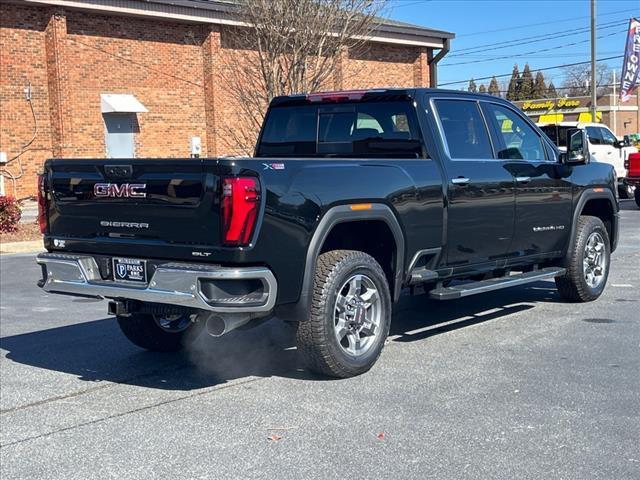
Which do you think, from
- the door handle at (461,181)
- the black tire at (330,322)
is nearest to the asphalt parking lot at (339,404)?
the black tire at (330,322)

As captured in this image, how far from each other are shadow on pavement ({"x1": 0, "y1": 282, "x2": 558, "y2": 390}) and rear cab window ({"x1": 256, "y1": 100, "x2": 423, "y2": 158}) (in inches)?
63.4

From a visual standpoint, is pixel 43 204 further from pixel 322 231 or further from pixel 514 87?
pixel 514 87

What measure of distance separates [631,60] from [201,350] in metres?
30.4

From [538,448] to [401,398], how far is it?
114 centimetres

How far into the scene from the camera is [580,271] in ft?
27.3

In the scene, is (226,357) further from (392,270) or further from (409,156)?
(409,156)

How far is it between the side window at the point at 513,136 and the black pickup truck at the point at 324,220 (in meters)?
0.02

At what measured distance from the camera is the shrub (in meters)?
17.7

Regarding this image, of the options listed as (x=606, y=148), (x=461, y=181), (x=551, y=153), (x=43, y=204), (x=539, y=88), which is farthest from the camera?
(x=539, y=88)

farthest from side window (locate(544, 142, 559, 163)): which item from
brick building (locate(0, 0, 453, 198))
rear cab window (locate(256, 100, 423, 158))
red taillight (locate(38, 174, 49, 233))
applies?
brick building (locate(0, 0, 453, 198))

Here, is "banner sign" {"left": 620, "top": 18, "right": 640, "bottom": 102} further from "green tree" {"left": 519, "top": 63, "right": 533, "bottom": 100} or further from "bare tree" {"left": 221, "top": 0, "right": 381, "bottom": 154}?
"green tree" {"left": 519, "top": 63, "right": 533, "bottom": 100}

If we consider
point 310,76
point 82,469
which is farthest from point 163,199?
point 310,76

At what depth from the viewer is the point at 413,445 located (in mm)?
4496

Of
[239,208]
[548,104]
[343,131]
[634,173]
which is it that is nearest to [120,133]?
[634,173]
